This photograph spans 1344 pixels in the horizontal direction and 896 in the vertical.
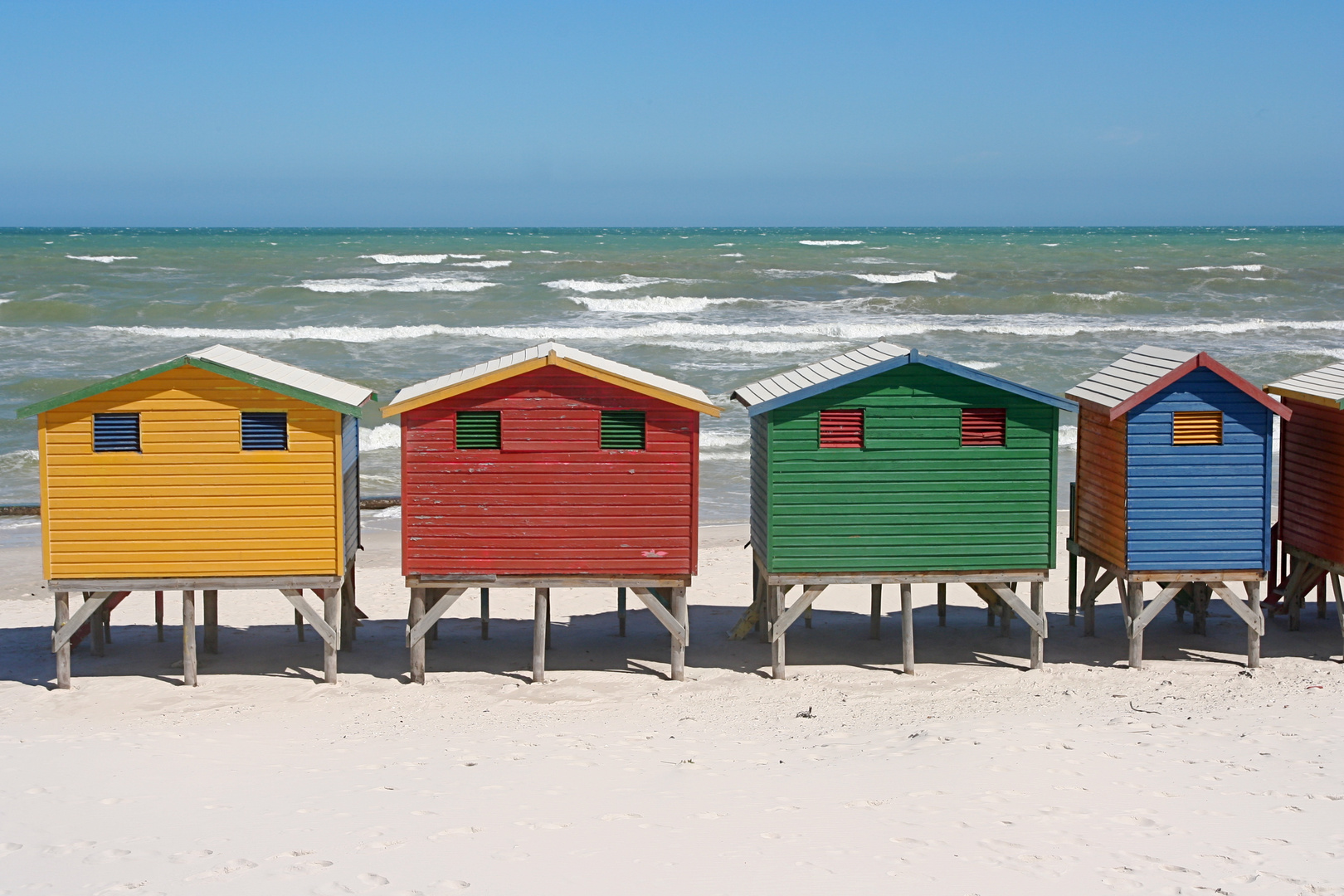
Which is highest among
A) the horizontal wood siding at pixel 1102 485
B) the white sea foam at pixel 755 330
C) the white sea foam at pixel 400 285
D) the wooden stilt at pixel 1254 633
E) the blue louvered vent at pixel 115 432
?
the white sea foam at pixel 400 285

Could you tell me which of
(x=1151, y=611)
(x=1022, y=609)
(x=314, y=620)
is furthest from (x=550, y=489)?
(x=1151, y=611)

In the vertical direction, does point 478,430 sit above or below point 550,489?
above

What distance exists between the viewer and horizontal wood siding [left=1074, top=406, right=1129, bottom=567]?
15.6 m

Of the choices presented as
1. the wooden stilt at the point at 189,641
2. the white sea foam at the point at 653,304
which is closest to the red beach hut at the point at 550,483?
the wooden stilt at the point at 189,641

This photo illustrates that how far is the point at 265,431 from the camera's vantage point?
48.4 ft

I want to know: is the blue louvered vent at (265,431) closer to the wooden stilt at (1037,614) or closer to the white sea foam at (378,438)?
the wooden stilt at (1037,614)

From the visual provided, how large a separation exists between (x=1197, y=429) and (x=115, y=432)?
12.2 meters

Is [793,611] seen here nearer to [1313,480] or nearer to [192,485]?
[1313,480]

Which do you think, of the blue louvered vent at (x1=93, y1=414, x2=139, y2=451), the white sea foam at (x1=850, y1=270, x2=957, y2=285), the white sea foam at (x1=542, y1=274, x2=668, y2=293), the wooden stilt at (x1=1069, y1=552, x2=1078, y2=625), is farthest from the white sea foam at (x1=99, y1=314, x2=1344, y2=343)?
the blue louvered vent at (x1=93, y1=414, x2=139, y2=451)

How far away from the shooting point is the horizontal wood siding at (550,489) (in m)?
14.9

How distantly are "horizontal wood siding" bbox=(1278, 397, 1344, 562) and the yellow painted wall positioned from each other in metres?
11.5

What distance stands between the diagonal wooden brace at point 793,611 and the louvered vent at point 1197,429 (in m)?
4.45

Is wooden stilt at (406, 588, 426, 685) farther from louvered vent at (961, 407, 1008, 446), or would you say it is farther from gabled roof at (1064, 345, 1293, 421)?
gabled roof at (1064, 345, 1293, 421)

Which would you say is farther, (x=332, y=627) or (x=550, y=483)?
(x=332, y=627)
